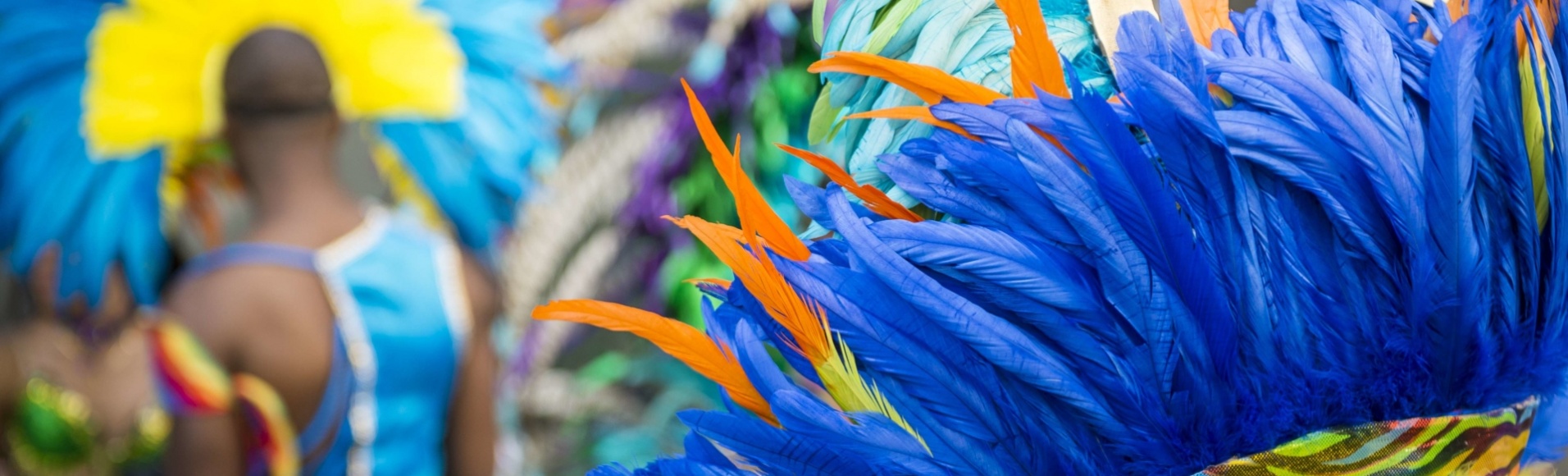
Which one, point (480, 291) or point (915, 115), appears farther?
point (480, 291)

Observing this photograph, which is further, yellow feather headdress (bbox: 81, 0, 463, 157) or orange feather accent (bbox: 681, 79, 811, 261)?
yellow feather headdress (bbox: 81, 0, 463, 157)

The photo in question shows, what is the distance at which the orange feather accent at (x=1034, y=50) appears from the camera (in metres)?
0.65

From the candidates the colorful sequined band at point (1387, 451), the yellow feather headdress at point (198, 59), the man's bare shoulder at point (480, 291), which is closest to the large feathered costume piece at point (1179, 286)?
the colorful sequined band at point (1387, 451)

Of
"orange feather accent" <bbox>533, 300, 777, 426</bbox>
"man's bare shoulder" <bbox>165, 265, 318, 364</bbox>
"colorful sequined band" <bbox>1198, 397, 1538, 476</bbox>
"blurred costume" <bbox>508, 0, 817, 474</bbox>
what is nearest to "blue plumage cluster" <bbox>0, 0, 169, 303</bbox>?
"man's bare shoulder" <bbox>165, 265, 318, 364</bbox>

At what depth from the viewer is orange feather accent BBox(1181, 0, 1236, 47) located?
691mm

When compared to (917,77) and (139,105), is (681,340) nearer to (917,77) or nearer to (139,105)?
(917,77)

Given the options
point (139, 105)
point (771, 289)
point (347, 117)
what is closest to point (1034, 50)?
point (771, 289)

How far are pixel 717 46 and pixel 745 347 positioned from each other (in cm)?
141

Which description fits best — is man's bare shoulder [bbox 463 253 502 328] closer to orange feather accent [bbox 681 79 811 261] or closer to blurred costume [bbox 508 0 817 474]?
blurred costume [bbox 508 0 817 474]

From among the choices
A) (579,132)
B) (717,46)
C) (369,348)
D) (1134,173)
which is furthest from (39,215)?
(1134,173)

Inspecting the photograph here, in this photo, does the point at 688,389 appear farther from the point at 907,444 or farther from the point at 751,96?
the point at 907,444

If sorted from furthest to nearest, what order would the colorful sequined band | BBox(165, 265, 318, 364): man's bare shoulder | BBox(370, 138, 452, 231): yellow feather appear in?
BBox(370, 138, 452, 231): yellow feather < BBox(165, 265, 318, 364): man's bare shoulder < the colorful sequined band

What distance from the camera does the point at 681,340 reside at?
2.25ft

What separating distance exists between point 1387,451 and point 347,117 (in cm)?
162
